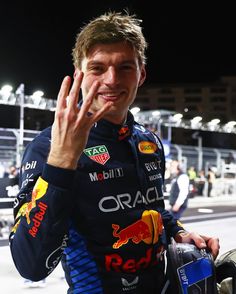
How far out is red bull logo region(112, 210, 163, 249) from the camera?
117cm

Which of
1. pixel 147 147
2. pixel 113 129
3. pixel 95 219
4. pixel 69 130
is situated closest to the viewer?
pixel 69 130

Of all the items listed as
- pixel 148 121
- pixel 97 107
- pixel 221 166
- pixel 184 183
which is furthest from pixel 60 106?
pixel 221 166

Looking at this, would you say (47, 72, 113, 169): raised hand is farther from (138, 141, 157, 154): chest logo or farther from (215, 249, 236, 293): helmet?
(215, 249, 236, 293): helmet

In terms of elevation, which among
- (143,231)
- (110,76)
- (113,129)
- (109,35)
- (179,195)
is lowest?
(179,195)

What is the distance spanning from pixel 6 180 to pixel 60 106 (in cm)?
808

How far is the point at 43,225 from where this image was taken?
0.97m

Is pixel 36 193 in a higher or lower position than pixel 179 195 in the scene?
higher

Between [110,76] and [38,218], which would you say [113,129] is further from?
[38,218]

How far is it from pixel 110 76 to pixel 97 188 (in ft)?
0.99

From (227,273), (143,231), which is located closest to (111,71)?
(143,231)

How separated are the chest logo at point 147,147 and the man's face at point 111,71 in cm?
19

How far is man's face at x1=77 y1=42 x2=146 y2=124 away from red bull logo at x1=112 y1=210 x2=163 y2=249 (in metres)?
0.32

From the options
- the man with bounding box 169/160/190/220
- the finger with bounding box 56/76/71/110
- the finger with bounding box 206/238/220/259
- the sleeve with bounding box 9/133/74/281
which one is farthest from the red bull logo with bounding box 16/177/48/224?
the man with bounding box 169/160/190/220

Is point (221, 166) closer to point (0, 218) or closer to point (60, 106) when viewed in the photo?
point (0, 218)
